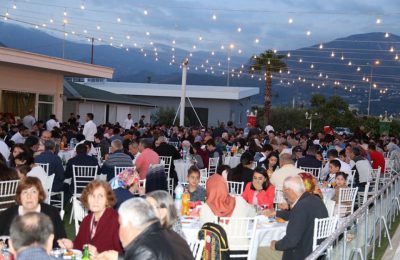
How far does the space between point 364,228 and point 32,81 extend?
1774 centimetres

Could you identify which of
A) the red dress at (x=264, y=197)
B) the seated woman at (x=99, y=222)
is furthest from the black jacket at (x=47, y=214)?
the red dress at (x=264, y=197)

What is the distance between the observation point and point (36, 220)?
356 cm

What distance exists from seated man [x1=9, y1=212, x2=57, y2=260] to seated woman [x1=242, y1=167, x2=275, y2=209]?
492cm

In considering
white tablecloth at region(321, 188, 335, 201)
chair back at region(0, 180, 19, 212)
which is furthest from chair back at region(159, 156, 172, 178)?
chair back at region(0, 180, 19, 212)

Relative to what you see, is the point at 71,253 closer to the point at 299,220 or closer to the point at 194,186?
the point at 299,220

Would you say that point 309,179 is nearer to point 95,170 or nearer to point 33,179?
point 33,179

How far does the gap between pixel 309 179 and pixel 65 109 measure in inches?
906

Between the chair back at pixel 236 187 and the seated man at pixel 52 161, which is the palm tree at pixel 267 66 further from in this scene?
the chair back at pixel 236 187

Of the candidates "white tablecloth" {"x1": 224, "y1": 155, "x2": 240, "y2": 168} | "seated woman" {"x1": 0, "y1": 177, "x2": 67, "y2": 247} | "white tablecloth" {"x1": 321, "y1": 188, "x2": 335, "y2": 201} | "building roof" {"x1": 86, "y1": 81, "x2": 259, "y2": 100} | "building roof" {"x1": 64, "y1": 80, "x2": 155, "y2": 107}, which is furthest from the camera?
"building roof" {"x1": 86, "y1": 81, "x2": 259, "y2": 100}

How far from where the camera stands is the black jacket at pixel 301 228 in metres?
5.76

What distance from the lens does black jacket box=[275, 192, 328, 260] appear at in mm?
5764

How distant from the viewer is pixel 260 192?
825cm

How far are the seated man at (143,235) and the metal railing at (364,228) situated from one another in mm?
856

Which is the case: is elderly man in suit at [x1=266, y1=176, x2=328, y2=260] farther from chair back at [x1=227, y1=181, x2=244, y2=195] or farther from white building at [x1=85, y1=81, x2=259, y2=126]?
white building at [x1=85, y1=81, x2=259, y2=126]
